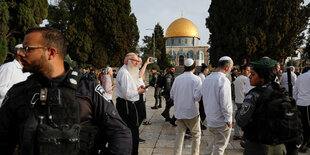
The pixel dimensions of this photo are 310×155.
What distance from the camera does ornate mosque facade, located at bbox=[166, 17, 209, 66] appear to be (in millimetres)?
67438

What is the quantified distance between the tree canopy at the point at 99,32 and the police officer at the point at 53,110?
87.8 ft

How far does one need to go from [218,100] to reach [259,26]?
21.7 m

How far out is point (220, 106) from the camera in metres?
3.87

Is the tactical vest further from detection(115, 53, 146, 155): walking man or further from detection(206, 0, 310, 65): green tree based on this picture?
detection(206, 0, 310, 65): green tree

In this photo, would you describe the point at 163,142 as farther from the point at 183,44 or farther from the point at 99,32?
the point at 183,44

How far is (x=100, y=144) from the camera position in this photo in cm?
171

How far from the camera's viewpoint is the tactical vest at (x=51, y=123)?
1.40 metres

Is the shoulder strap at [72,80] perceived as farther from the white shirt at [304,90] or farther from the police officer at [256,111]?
the white shirt at [304,90]

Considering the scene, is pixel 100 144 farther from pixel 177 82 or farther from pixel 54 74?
pixel 177 82

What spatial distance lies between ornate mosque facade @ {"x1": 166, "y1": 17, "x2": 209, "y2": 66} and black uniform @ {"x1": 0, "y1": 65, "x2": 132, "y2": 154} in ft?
213

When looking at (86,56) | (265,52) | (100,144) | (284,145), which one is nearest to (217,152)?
(284,145)

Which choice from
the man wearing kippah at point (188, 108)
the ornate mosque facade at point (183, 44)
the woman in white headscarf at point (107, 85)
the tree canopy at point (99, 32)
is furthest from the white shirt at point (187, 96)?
the ornate mosque facade at point (183, 44)

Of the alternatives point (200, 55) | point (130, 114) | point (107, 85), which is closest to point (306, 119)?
point (130, 114)

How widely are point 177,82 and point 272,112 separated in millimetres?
2394
